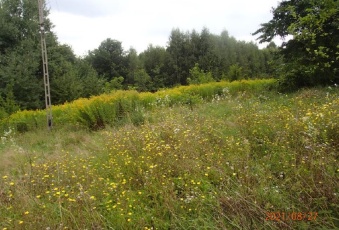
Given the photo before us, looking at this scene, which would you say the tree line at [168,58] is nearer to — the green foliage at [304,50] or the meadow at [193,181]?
the green foliage at [304,50]

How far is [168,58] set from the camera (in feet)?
117

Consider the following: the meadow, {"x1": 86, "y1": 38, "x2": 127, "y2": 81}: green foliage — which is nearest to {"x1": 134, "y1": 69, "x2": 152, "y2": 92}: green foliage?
{"x1": 86, "y1": 38, "x2": 127, "y2": 81}: green foliage

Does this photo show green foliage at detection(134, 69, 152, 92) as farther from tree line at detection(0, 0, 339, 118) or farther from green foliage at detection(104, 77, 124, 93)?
green foliage at detection(104, 77, 124, 93)

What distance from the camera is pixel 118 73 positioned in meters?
35.7

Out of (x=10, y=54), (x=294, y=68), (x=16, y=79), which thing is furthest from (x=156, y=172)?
(x=10, y=54)

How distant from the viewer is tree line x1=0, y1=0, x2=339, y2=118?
8.76m

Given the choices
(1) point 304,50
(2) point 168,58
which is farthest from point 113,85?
(1) point 304,50

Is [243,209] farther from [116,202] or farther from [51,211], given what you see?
[51,211]

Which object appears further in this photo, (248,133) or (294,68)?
(294,68)

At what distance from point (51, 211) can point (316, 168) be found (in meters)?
2.82
